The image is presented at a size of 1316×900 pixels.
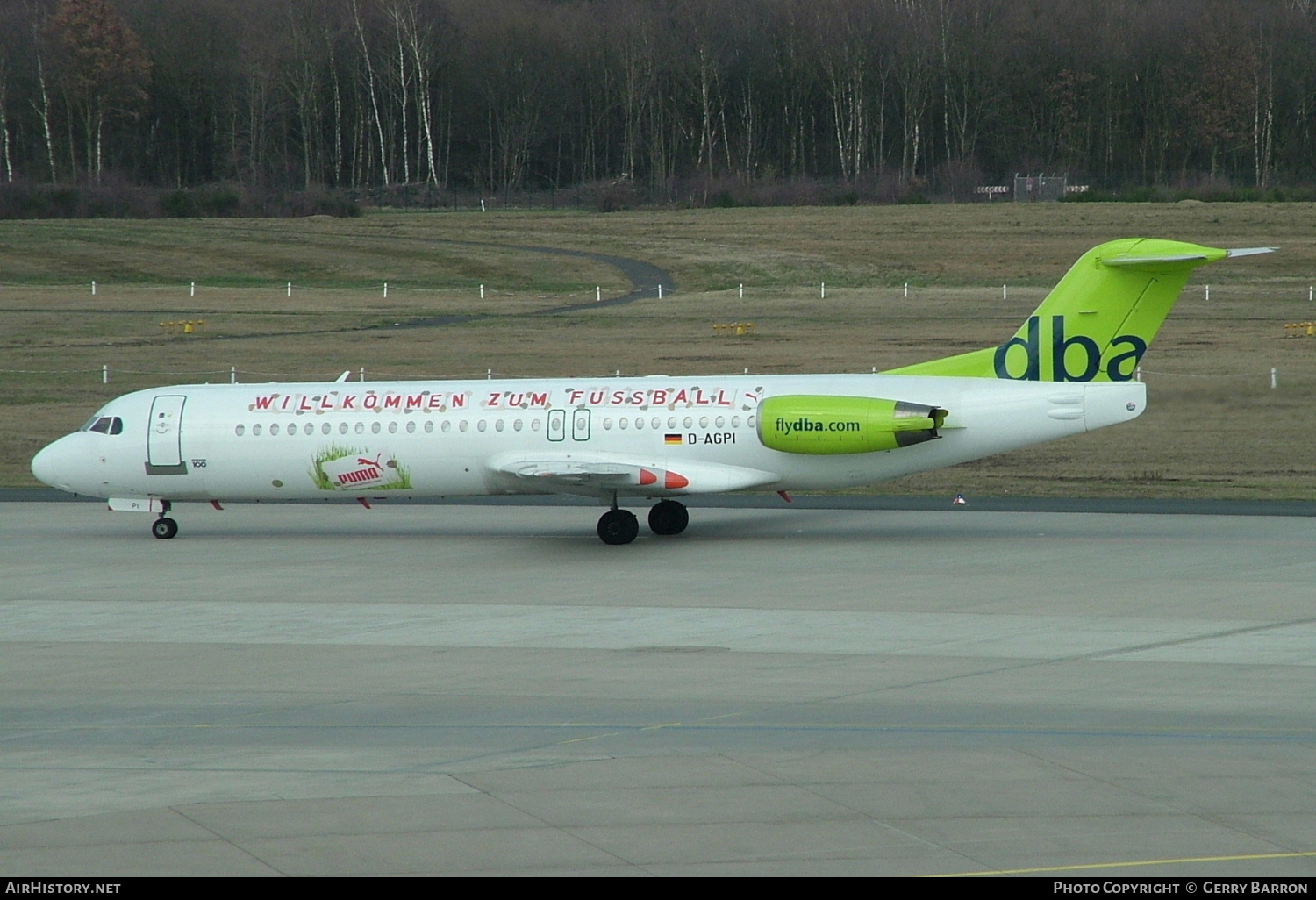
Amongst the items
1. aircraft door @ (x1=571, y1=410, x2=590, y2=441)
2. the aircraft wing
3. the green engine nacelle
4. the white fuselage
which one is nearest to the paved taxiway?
the aircraft wing

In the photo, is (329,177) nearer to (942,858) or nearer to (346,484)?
(346,484)

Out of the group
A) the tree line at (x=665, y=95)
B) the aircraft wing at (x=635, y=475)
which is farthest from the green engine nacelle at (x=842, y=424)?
the tree line at (x=665, y=95)

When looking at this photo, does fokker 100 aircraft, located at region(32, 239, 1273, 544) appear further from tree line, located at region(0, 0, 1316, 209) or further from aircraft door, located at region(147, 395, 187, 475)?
tree line, located at region(0, 0, 1316, 209)

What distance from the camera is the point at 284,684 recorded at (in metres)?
17.0

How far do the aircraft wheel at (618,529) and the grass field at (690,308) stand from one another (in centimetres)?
935

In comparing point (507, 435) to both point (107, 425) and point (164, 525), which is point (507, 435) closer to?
point (164, 525)

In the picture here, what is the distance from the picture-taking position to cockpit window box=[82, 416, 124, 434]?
96.7 feet

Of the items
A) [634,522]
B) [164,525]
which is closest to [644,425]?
[634,522]

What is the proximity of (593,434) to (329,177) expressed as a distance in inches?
3700

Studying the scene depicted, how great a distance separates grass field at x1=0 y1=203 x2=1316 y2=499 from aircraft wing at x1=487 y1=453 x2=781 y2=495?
7.77 meters

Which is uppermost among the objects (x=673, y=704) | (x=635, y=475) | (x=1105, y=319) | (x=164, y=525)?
(x=1105, y=319)

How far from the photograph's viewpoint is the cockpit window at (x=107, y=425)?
2947 centimetres

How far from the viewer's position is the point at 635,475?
87.4ft

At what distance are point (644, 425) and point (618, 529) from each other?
6.27ft
